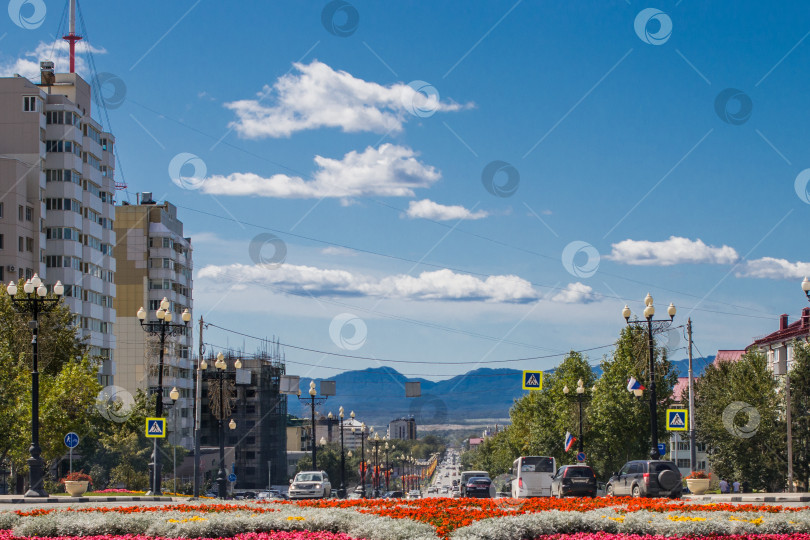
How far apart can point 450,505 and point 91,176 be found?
77471 millimetres

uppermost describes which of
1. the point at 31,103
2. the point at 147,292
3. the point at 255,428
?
the point at 31,103

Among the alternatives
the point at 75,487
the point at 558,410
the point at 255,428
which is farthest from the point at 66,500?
the point at 255,428

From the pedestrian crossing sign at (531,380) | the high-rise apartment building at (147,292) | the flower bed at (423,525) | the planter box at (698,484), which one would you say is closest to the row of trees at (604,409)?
the pedestrian crossing sign at (531,380)

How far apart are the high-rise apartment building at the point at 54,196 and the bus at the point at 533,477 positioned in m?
53.3

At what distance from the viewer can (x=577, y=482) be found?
37.8 meters

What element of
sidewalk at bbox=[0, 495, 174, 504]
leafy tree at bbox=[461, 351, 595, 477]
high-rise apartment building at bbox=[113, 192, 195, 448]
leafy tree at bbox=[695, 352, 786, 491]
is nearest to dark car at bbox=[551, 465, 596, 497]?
sidewalk at bbox=[0, 495, 174, 504]

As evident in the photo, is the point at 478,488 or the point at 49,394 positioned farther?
the point at 49,394

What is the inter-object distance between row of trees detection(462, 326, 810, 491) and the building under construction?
76.6 metres

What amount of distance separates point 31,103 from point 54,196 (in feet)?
28.5

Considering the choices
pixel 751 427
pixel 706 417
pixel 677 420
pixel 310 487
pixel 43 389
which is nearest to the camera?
pixel 677 420

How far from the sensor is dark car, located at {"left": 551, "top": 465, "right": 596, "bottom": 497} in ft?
123

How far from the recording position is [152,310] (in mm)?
118625

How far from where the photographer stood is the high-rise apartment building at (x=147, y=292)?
4545 inches

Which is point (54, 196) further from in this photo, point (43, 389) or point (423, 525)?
point (423, 525)
